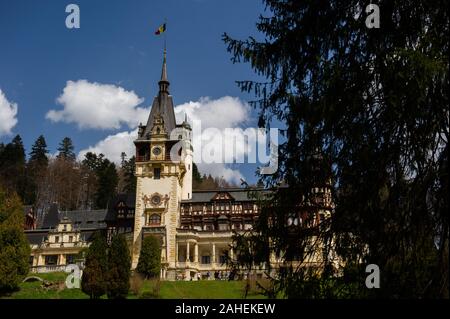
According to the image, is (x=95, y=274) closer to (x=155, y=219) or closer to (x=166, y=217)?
(x=155, y=219)

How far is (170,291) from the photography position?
45312 mm

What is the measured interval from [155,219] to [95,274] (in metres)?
21.6

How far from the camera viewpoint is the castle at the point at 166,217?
60406 mm

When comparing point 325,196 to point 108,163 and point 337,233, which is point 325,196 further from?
point 108,163

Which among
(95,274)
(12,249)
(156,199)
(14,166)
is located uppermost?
(14,166)

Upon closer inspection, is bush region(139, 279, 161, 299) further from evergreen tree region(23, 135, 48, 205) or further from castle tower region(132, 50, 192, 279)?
evergreen tree region(23, 135, 48, 205)

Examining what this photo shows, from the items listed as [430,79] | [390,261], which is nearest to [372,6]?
[430,79]

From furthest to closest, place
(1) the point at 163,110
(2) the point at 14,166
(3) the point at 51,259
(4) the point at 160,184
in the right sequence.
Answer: (2) the point at 14,166
(1) the point at 163,110
(3) the point at 51,259
(4) the point at 160,184

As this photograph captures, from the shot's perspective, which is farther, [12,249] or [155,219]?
[155,219]

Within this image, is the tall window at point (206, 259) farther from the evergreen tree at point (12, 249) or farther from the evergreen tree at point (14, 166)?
the evergreen tree at point (14, 166)

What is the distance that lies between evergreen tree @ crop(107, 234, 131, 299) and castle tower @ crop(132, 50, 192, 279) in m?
15.9

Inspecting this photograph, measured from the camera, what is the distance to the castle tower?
59.9m

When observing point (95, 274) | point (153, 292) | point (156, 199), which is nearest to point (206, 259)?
point (156, 199)

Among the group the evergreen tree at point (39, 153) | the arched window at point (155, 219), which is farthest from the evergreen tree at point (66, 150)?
the arched window at point (155, 219)
